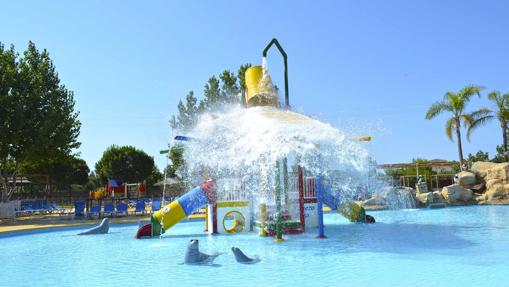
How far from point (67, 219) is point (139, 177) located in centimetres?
3443

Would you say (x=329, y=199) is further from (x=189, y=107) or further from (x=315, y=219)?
(x=189, y=107)

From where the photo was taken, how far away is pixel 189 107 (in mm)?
30391

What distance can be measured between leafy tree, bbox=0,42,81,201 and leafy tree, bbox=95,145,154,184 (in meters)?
27.5

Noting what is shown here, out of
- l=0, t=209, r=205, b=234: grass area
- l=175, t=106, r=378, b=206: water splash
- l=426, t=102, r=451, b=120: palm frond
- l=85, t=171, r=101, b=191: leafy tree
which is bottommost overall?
l=0, t=209, r=205, b=234: grass area

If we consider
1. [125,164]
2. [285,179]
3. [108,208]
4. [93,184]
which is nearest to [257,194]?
[285,179]

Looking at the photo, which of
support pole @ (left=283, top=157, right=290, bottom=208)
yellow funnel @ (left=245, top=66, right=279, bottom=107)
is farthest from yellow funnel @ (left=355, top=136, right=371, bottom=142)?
yellow funnel @ (left=245, top=66, right=279, bottom=107)

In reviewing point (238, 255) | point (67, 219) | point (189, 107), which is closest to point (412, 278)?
point (238, 255)

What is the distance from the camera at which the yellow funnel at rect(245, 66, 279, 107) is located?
514 inches

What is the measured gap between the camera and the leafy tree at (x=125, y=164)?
174 feet

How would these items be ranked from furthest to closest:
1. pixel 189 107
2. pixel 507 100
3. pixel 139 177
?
pixel 139 177, pixel 189 107, pixel 507 100

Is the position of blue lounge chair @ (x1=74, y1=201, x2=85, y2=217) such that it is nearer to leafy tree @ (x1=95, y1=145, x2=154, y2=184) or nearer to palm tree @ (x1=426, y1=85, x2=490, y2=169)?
palm tree @ (x1=426, y1=85, x2=490, y2=169)

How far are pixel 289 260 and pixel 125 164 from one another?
47457 millimetres

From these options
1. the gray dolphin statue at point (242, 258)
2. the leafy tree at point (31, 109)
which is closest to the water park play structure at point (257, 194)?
the gray dolphin statue at point (242, 258)

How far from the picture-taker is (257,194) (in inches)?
562
